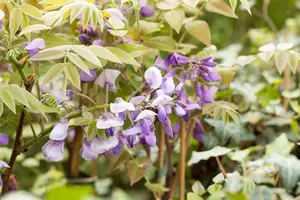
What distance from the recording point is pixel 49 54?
0.65 meters

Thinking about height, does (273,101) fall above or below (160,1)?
below

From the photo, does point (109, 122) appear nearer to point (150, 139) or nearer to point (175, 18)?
point (150, 139)

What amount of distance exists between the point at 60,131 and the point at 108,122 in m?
0.07

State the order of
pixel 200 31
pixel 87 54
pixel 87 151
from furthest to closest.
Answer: pixel 200 31
pixel 87 151
pixel 87 54

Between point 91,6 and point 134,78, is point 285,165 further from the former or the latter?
point 91,6

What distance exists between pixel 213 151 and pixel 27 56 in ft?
1.19

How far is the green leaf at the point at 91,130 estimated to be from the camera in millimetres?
684

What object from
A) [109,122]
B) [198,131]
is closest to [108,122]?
[109,122]

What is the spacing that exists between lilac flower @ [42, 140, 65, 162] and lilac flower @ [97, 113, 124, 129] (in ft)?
0.25

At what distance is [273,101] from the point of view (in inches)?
44.9

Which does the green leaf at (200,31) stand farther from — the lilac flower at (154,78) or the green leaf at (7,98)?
the green leaf at (7,98)

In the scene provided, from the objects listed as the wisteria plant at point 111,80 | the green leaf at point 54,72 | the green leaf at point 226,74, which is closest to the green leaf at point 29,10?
the wisteria plant at point 111,80

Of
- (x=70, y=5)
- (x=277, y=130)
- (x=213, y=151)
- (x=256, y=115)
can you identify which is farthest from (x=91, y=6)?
(x=277, y=130)

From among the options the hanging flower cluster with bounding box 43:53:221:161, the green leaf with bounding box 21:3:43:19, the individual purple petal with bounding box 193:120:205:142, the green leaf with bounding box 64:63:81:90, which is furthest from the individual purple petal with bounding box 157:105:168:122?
the individual purple petal with bounding box 193:120:205:142
